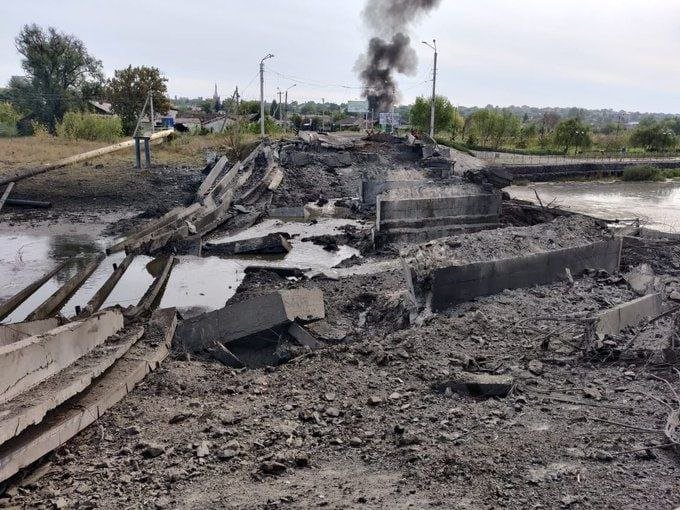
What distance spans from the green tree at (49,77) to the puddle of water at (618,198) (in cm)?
4182

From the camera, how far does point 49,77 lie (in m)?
52.3

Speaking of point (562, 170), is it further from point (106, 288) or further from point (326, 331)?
point (326, 331)

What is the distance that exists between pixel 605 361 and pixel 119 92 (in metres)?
54.7

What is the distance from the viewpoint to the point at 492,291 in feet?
30.8

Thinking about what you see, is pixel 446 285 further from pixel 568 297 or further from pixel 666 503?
Result: pixel 666 503

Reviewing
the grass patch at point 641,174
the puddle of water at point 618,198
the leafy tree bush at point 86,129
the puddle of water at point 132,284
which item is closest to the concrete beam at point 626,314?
the puddle of water at point 132,284

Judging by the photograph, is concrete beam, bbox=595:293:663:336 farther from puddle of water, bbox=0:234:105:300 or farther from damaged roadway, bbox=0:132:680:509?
puddle of water, bbox=0:234:105:300

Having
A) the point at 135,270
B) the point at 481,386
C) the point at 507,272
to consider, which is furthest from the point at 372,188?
the point at 481,386

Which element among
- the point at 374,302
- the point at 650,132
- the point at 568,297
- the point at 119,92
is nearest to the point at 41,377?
the point at 374,302

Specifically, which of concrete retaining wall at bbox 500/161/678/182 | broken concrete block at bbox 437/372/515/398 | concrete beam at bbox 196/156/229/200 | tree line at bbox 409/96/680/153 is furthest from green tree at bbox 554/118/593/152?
broken concrete block at bbox 437/372/515/398

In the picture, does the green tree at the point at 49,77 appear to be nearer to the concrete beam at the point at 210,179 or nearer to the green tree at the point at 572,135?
the concrete beam at the point at 210,179

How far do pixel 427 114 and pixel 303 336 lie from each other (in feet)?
188

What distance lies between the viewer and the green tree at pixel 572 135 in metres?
60.2

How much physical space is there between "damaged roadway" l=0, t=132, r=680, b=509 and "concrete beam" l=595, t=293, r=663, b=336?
0.21ft
